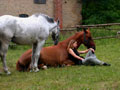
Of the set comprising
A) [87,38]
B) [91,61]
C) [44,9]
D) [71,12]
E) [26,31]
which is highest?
[26,31]

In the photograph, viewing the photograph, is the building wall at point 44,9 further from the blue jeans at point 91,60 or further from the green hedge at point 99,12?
the blue jeans at point 91,60

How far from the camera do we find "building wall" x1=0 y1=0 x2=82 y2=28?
23.7 meters

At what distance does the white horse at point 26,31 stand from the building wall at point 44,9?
16.3 m

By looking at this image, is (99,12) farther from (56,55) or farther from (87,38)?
(56,55)

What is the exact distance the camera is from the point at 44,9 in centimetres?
2452

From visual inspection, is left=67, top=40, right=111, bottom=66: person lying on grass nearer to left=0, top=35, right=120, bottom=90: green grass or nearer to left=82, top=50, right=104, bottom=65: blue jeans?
left=82, top=50, right=104, bottom=65: blue jeans

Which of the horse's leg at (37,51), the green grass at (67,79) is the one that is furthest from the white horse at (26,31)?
the green grass at (67,79)

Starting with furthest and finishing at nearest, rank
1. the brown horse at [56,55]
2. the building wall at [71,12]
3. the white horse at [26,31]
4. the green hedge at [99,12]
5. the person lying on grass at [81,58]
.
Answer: the green hedge at [99,12], the building wall at [71,12], the person lying on grass at [81,58], the brown horse at [56,55], the white horse at [26,31]

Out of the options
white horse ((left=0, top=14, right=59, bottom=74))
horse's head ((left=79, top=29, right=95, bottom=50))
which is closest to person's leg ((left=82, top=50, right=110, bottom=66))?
horse's head ((left=79, top=29, right=95, bottom=50))

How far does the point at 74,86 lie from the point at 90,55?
2597 millimetres

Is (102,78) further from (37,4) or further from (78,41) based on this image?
(37,4)

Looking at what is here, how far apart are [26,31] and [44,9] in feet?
56.8

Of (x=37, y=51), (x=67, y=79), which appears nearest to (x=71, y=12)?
(x=37, y=51)

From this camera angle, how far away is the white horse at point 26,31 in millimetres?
7176
